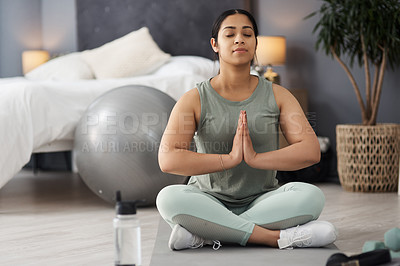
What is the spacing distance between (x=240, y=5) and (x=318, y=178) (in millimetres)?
1493

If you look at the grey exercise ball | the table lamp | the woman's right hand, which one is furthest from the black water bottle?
the table lamp

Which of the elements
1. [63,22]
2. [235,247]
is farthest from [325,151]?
[63,22]

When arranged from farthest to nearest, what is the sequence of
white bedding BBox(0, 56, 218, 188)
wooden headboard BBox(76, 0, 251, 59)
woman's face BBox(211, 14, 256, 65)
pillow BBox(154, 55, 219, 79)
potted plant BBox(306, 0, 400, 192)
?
wooden headboard BBox(76, 0, 251, 59)
pillow BBox(154, 55, 219, 79)
potted plant BBox(306, 0, 400, 192)
white bedding BBox(0, 56, 218, 188)
woman's face BBox(211, 14, 256, 65)

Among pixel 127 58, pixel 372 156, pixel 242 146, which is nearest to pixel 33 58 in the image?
pixel 127 58

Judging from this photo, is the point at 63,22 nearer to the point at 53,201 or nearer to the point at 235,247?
the point at 53,201

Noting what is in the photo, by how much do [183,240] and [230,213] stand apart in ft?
0.64

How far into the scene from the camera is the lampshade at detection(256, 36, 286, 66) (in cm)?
414

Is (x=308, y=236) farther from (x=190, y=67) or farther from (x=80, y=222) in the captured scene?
(x=190, y=67)

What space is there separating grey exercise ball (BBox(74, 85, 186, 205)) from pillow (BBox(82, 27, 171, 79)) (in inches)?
45.8

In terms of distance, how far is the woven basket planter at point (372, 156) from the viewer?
12.2ft

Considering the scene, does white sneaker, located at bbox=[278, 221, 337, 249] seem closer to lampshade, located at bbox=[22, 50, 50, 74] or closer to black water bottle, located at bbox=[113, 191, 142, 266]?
black water bottle, located at bbox=[113, 191, 142, 266]

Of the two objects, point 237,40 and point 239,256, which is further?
point 237,40

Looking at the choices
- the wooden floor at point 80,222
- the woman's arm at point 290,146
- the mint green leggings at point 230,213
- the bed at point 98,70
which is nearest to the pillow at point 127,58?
the bed at point 98,70

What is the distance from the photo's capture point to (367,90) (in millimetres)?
3764
